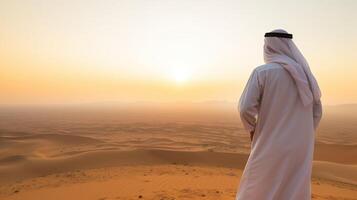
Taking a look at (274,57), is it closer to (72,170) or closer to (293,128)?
(293,128)

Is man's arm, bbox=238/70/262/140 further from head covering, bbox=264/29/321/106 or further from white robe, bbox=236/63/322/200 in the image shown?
head covering, bbox=264/29/321/106

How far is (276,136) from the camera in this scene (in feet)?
10.4

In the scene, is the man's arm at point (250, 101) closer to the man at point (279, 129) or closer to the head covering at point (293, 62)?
the man at point (279, 129)

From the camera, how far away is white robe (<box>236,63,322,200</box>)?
3.17m

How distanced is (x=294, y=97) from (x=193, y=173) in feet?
25.3

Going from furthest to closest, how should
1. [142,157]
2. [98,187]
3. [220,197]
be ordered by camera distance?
[142,157] < [98,187] < [220,197]

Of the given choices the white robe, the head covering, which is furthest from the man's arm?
the head covering

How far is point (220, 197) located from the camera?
7.47 meters

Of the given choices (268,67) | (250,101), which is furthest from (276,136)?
(268,67)

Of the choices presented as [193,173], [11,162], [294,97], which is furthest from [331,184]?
[11,162]

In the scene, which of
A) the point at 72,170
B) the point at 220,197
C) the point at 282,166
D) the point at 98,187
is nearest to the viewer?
the point at 282,166

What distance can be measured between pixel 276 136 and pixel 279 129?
72mm

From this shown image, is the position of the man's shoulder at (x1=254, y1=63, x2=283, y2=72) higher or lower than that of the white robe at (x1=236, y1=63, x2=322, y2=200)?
higher

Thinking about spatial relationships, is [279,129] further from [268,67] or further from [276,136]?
[268,67]
